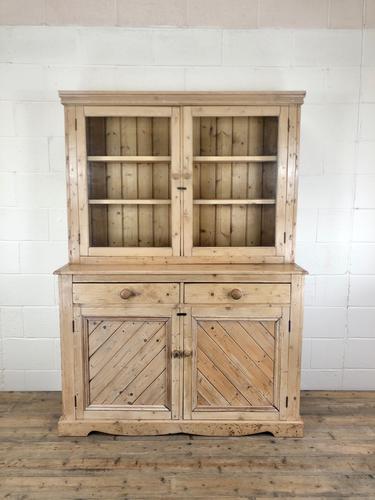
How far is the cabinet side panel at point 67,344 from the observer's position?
2.34m

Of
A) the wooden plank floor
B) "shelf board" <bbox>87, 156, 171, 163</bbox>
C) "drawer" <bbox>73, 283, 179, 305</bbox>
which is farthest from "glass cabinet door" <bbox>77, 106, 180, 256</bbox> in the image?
the wooden plank floor

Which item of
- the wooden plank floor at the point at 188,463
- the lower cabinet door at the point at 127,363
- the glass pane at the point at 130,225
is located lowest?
the wooden plank floor at the point at 188,463

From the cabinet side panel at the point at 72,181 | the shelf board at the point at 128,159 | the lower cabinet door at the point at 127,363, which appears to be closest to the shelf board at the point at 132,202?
the cabinet side panel at the point at 72,181

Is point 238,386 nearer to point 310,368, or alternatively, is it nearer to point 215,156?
point 310,368

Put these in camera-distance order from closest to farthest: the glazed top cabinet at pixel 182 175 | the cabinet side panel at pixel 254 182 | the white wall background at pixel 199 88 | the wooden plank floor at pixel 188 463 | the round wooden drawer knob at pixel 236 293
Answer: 1. the wooden plank floor at pixel 188 463
2. the round wooden drawer knob at pixel 236 293
3. the glazed top cabinet at pixel 182 175
4. the cabinet side panel at pixel 254 182
5. the white wall background at pixel 199 88

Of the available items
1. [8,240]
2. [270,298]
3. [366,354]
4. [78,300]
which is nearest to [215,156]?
[270,298]

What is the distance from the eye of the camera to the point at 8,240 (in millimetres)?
2902

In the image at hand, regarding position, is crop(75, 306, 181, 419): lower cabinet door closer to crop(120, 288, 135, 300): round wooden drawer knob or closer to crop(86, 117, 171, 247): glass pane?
crop(120, 288, 135, 300): round wooden drawer knob

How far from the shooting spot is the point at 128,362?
7.86ft

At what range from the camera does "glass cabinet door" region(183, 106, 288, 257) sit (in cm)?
245

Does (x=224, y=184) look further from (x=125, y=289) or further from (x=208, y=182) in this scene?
(x=125, y=289)

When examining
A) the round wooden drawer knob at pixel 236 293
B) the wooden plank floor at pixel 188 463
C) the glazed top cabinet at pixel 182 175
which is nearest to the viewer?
the wooden plank floor at pixel 188 463

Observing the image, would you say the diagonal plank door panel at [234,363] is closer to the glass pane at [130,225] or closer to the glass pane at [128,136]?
the glass pane at [130,225]

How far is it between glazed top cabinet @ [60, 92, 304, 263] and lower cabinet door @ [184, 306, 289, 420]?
362 millimetres
